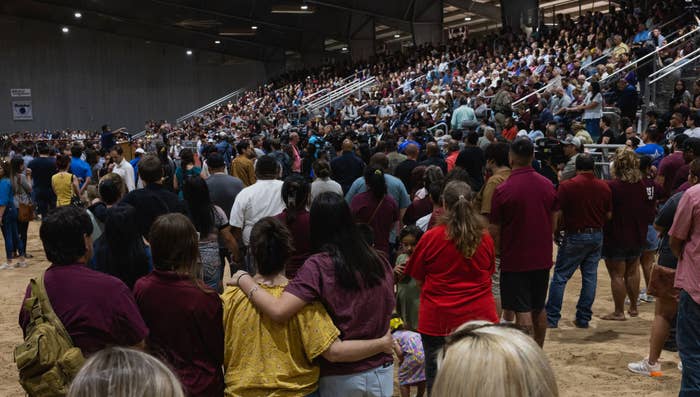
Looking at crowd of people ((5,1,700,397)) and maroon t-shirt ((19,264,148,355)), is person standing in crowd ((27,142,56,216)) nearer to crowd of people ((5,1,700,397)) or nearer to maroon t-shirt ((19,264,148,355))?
crowd of people ((5,1,700,397))

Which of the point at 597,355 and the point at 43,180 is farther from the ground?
Result: the point at 43,180

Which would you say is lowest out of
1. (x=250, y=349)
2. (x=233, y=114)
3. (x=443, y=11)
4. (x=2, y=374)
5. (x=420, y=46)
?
(x=2, y=374)

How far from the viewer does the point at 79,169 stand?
35.4 feet

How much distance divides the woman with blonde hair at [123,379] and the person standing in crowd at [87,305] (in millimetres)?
1287

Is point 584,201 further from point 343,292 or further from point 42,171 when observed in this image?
point 42,171

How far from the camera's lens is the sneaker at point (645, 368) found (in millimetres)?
5047

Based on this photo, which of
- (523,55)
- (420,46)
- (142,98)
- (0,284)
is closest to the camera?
(0,284)

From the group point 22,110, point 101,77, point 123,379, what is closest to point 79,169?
point 123,379

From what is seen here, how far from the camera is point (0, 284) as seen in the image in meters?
9.30

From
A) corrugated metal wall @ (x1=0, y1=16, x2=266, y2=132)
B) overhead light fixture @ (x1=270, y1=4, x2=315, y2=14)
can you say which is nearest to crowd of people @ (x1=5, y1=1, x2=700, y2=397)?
overhead light fixture @ (x1=270, y1=4, x2=315, y2=14)

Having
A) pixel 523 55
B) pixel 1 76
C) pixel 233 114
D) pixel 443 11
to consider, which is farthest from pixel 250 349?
pixel 1 76

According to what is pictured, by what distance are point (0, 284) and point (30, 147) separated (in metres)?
7.03

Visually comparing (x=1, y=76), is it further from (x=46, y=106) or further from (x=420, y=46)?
(x=420, y=46)

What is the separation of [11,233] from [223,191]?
5.66 meters
